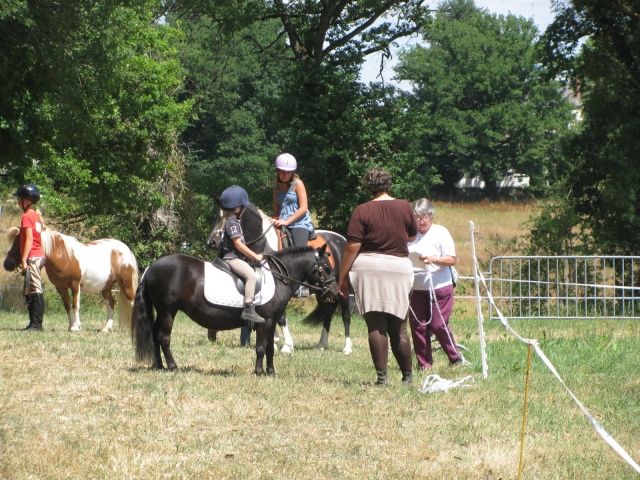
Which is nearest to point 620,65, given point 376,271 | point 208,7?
point 208,7

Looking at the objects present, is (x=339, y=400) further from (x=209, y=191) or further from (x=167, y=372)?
(x=209, y=191)

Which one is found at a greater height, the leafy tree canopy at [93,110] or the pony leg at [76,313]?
the leafy tree canopy at [93,110]

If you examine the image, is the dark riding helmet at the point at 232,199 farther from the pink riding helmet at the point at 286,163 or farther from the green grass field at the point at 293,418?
the pink riding helmet at the point at 286,163

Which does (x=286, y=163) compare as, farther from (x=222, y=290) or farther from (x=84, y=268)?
(x=84, y=268)

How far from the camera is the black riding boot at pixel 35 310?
1386 cm

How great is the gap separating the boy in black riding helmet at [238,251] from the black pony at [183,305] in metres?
0.16

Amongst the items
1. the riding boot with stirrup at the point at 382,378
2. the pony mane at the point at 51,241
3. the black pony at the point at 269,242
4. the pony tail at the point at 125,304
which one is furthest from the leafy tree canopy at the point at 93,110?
the riding boot with stirrup at the point at 382,378

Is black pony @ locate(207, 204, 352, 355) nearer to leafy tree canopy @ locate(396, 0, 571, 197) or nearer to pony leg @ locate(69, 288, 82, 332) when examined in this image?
pony leg @ locate(69, 288, 82, 332)

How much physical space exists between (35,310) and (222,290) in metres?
5.49

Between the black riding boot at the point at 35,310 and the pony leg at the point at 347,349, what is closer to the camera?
the pony leg at the point at 347,349

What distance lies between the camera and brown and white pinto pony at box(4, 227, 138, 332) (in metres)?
14.2

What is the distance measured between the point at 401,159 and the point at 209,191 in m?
8.69

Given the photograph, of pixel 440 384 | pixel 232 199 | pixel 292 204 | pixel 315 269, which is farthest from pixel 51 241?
pixel 440 384

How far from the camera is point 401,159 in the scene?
87.6 feet
